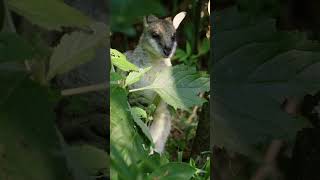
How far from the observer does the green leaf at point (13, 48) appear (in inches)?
30.1

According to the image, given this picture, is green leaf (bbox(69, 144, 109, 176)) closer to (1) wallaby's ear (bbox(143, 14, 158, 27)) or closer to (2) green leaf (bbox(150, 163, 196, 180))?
(2) green leaf (bbox(150, 163, 196, 180))

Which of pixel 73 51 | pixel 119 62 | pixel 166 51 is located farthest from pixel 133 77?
pixel 166 51

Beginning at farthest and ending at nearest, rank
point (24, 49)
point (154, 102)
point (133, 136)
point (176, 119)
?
1. point (176, 119)
2. point (154, 102)
3. point (133, 136)
4. point (24, 49)

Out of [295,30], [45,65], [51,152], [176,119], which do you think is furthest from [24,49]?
[176,119]

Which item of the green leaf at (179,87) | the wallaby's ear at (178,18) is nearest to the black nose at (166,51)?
the wallaby's ear at (178,18)

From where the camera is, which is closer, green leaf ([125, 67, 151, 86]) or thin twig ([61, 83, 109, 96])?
thin twig ([61, 83, 109, 96])

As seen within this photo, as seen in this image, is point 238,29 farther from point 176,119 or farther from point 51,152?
point 176,119

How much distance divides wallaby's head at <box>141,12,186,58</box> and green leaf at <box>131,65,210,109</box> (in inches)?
5.4

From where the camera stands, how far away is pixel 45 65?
0.78 metres

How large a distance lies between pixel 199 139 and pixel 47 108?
1.34 feet

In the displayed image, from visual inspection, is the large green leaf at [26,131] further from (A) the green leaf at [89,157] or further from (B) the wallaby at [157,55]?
(B) the wallaby at [157,55]

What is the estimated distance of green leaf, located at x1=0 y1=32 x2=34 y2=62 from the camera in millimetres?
765

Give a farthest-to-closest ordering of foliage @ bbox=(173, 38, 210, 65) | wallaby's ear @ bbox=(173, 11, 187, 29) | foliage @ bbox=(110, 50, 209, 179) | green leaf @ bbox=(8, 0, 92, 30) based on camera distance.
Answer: foliage @ bbox=(173, 38, 210, 65)
wallaby's ear @ bbox=(173, 11, 187, 29)
foliage @ bbox=(110, 50, 209, 179)
green leaf @ bbox=(8, 0, 92, 30)

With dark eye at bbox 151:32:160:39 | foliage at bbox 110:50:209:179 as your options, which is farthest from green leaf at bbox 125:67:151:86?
Answer: dark eye at bbox 151:32:160:39
